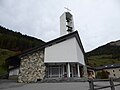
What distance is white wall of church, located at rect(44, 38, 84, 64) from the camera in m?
18.3

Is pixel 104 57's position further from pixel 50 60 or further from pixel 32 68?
pixel 32 68

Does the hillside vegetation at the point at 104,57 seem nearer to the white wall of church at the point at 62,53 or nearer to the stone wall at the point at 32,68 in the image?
the white wall of church at the point at 62,53

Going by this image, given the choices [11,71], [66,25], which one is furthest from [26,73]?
[11,71]

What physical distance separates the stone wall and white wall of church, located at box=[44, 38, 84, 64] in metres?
0.91

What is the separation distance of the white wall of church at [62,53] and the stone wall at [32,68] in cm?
91

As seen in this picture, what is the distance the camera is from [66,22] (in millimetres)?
22125

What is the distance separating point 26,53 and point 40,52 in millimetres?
1861

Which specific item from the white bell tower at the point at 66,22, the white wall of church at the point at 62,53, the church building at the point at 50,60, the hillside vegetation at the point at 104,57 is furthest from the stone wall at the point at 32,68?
the hillside vegetation at the point at 104,57

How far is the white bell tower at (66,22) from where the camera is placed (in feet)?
70.5

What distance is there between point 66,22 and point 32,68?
871cm

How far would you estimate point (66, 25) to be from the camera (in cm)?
2175

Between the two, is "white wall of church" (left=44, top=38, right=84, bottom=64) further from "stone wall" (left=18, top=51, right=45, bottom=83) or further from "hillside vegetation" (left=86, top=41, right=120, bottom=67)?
"hillside vegetation" (left=86, top=41, right=120, bottom=67)

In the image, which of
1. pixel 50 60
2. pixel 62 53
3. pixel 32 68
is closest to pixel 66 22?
pixel 62 53

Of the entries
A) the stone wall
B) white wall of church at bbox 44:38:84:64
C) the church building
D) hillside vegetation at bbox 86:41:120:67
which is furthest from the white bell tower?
hillside vegetation at bbox 86:41:120:67
